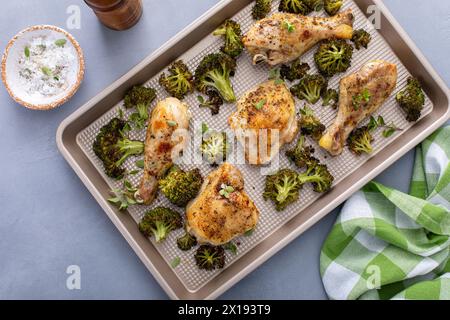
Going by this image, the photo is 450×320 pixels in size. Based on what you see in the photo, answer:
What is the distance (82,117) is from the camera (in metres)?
3.15

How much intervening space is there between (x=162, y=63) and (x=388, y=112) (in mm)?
1553

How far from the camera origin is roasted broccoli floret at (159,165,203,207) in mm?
3068

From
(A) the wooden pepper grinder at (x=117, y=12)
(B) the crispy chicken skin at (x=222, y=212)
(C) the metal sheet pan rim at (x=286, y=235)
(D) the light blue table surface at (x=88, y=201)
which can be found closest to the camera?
(A) the wooden pepper grinder at (x=117, y=12)

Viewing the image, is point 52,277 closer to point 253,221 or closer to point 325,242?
point 253,221

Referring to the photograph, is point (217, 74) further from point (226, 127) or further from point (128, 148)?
point (128, 148)

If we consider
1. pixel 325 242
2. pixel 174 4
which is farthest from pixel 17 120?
pixel 325 242

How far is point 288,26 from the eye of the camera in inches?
119

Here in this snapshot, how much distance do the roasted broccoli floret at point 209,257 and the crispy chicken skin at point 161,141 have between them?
48cm

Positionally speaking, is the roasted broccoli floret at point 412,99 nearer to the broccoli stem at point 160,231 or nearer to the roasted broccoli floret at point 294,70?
the roasted broccoli floret at point 294,70

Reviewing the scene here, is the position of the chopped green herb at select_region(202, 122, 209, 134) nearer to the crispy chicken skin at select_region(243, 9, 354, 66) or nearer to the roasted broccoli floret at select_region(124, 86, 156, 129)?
the roasted broccoli floret at select_region(124, 86, 156, 129)

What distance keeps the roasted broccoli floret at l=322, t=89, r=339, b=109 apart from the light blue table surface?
593 millimetres

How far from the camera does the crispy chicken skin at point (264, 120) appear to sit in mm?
3041

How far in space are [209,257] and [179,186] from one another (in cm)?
50

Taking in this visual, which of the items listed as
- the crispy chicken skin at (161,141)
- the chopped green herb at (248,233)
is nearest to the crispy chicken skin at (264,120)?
the crispy chicken skin at (161,141)
